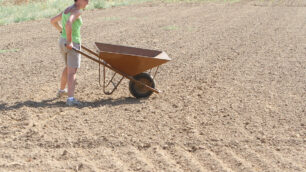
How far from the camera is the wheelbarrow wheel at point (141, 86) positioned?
705cm

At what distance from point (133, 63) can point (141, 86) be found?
541mm

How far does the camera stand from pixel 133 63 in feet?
22.0

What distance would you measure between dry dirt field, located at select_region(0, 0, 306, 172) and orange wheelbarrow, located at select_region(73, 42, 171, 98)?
224 millimetres

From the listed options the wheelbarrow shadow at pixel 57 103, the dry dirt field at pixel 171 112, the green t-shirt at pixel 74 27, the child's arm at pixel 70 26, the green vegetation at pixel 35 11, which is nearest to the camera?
the dry dirt field at pixel 171 112

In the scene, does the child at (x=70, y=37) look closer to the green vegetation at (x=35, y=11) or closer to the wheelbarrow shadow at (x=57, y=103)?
the wheelbarrow shadow at (x=57, y=103)

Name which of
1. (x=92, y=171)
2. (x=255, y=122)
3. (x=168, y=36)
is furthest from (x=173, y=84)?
(x=168, y=36)

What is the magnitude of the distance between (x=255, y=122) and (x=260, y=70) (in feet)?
10.1

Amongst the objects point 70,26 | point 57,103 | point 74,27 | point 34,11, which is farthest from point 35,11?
point 70,26

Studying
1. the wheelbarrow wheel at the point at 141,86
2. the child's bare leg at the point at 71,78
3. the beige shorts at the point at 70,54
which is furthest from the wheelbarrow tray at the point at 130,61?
the child's bare leg at the point at 71,78

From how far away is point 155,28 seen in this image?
14328 millimetres

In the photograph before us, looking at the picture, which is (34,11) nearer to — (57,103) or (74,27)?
(57,103)

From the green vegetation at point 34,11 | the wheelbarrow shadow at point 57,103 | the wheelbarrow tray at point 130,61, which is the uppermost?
the wheelbarrow tray at point 130,61

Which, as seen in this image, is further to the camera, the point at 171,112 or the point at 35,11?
the point at 35,11

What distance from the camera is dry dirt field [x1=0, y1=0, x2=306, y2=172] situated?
5.27 m
